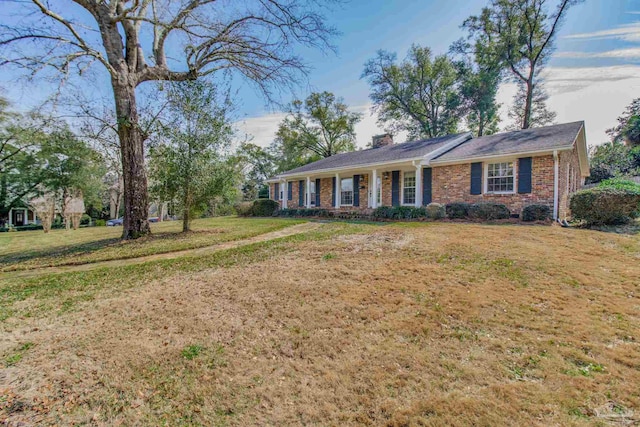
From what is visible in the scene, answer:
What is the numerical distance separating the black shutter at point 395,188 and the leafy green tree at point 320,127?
19.1 meters

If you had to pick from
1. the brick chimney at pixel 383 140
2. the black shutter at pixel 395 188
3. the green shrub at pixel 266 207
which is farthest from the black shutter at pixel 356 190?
the green shrub at pixel 266 207

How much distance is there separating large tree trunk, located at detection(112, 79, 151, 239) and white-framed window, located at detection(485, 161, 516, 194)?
44.0ft

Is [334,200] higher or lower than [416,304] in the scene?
higher

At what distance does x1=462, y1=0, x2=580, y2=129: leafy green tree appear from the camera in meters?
21.2

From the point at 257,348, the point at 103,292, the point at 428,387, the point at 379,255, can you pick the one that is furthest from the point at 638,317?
the point at 103,292

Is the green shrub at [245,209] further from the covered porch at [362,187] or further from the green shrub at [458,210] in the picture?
the green shrub at [458,210]

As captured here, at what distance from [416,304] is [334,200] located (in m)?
14.3

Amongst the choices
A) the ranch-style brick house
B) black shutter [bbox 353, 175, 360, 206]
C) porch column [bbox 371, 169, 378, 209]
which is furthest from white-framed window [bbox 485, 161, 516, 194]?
black shutter [bbox 353, 175, 360, 206]

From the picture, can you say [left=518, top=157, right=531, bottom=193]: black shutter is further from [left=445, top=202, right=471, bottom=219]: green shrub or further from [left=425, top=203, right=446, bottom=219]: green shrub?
[left=425, top=203, right=446, bottom=219]: green shrub

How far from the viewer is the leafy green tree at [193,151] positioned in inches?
369

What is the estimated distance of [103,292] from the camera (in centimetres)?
477

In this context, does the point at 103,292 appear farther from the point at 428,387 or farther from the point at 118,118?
the point at 118,118

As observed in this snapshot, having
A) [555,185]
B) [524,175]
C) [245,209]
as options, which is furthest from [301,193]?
[555,185]

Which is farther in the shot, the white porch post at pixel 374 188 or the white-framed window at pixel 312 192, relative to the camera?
the white-framed window at pixel 312 192
